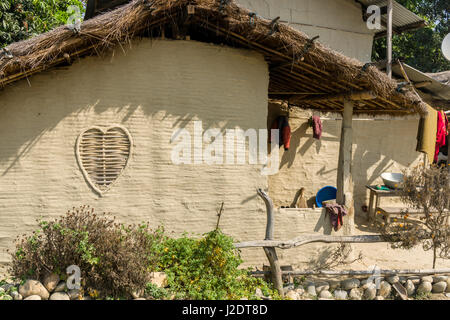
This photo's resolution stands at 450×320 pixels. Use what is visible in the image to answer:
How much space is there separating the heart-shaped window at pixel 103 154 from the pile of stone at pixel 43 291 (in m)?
1.27

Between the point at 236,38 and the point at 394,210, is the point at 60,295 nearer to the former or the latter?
the point at 236,38

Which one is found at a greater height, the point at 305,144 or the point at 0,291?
the point at 305,144

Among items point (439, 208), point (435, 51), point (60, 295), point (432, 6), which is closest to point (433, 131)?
point (439, 208)

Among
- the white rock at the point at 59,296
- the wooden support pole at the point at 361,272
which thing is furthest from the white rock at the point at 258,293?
the white rock at the point at 59,296

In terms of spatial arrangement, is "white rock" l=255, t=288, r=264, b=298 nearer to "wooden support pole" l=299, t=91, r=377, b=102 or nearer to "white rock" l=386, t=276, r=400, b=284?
"white rock" l=386, t=276, r=400, b=284

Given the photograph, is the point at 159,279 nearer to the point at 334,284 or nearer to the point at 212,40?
the point at 334,284

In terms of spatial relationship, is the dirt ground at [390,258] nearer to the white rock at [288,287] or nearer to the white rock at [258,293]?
the white rock at [288,287]

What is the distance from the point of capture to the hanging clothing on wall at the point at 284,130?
795 centimetres

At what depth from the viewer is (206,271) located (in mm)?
4562

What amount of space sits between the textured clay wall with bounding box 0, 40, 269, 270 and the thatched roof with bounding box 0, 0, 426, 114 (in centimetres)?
25

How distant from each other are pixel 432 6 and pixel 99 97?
18887mm

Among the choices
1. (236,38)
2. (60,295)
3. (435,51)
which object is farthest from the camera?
(435,51)
